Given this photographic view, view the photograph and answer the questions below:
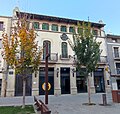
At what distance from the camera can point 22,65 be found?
920cm

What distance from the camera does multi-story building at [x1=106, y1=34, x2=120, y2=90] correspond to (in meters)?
21.6

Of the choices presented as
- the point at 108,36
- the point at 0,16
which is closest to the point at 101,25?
the point at 108,36

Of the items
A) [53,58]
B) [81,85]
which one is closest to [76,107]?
[53,58]

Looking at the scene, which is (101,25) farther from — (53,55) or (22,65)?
(22,65)

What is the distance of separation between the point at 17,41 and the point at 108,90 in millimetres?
16260

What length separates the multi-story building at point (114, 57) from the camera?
21.6 m

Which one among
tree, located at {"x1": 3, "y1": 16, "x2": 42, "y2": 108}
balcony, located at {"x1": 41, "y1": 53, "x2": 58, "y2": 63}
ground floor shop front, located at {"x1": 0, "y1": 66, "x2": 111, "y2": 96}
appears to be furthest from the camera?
balcony, located at {"x1": 41, "y1": 53, "x2": 58, "y2": 63}

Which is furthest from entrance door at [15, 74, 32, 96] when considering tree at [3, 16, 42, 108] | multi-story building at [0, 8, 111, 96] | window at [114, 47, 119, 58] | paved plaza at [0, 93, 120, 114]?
window at [114, 47, 119, 58]

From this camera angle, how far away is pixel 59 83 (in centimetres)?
1928

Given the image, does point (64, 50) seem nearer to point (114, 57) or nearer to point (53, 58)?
point (53, 58)

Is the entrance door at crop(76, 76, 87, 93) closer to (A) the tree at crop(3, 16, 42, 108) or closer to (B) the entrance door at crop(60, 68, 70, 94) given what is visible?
(B) the entrance door at crop(60, 68, 70, 94)

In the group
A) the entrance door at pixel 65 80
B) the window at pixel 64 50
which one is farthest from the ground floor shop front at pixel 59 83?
the window at pixel 64 50

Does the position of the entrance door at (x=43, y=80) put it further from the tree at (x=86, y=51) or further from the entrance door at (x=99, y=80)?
the tree at (x=86, y=51)

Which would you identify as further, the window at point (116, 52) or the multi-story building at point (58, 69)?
the window at point (116, 52)
